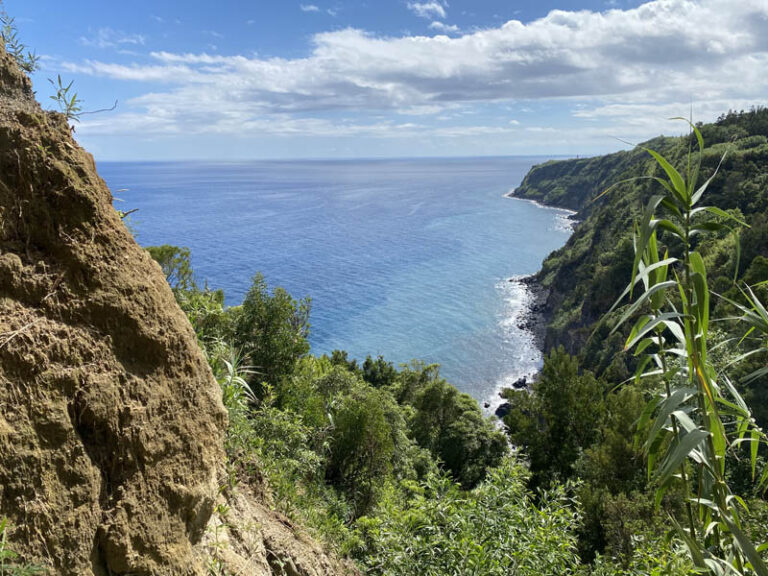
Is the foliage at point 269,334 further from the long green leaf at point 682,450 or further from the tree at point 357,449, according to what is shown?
the long green leaf at point 682,450

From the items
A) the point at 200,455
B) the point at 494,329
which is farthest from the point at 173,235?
the point at 200,455

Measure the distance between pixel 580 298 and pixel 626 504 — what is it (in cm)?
6567

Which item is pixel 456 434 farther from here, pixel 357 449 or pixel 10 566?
pixel 10 566

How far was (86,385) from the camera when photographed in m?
4.62

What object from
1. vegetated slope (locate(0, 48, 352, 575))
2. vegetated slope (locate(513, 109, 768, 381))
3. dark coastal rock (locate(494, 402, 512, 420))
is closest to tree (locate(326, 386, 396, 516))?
vegetated slope (locate(0, 48, 352, 575))

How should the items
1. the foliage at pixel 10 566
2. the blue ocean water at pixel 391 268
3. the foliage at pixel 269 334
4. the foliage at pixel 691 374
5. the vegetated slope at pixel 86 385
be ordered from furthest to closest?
the blue ocean water at pixel 391 268, the foliage at pixel 269 334, the vegetated slope at pixel 86 385, the foliage at pixel 10 566, the foliage at pixel 691 374

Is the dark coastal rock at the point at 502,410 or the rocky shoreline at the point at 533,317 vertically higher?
the rocky shoreline at the point at 533,317

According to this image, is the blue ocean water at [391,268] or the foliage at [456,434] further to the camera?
the blue ocean water at [391,268]

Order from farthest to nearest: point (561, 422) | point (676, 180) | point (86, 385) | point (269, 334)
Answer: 1. point (561, 422)
2. point (269, 334)
3. point (86, 385)
4. point (676, 180)

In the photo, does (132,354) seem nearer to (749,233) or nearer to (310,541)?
(310,541)

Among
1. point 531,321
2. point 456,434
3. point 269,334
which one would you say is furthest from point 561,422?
point 531,321

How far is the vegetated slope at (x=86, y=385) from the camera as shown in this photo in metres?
4.14

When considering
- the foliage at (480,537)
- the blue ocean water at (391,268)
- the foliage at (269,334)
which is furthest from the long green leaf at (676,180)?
the blue ocean water at (391,268)

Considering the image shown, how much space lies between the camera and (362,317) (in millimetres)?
79562
